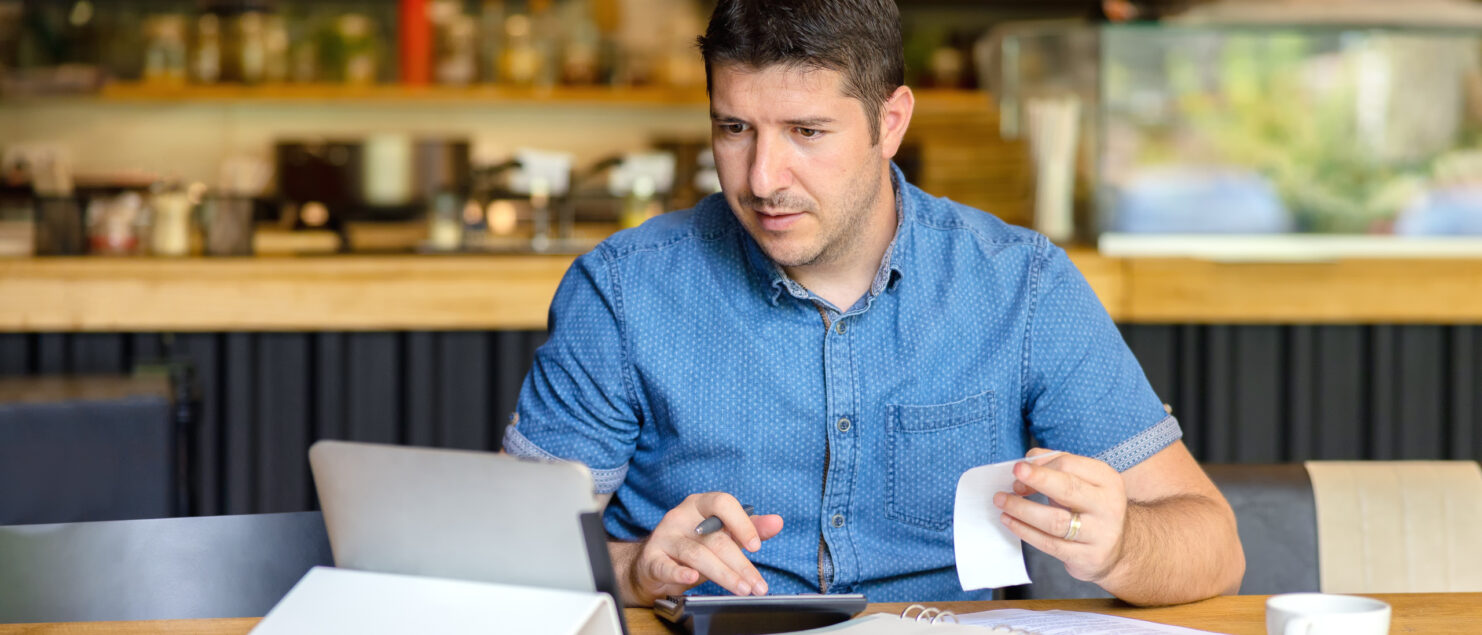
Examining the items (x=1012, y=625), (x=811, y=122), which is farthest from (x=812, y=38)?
(x=1012, y=625)

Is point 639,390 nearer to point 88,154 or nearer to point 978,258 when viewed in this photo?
point 978,258

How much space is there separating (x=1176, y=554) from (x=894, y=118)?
0.51m

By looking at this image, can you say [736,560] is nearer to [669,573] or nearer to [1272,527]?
[669,573]

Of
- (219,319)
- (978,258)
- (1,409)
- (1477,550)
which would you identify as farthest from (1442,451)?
(1,409)

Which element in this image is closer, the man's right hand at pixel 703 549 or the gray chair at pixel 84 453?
the man's right hand at pixel 703 549

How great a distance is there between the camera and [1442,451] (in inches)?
111

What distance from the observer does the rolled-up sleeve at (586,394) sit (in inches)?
54.6

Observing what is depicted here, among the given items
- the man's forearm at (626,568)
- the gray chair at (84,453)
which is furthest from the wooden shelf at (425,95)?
the man's forearm at (626,568)

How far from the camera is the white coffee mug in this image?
0.94 meters

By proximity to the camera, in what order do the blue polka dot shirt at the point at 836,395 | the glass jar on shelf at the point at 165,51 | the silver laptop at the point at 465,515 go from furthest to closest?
the glass jar on shelf at the point at 165,51, the blue polka dot shirt at the point at 836,395, the silver laptop at the point at 465,515

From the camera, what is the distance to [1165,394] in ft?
9.11

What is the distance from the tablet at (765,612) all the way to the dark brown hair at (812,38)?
0.48 meters

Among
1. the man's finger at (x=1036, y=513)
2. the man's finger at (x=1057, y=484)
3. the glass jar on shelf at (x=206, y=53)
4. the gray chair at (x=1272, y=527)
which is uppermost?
the glass jar on shelf at (x=206, y=53)

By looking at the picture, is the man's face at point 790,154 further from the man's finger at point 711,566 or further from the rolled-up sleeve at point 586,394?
the man's finger at point 711,566
